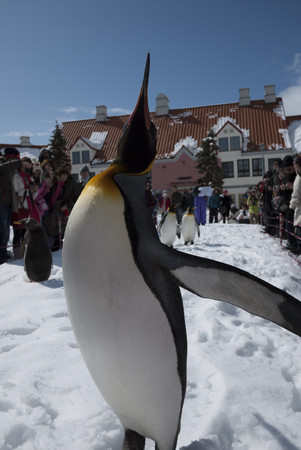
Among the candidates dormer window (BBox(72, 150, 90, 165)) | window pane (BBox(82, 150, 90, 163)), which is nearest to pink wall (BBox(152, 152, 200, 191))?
window pane (BBox(82, 150, 90, 163))

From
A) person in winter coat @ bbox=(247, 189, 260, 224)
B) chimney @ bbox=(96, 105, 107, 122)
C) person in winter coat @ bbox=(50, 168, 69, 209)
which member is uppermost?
chimney @ bbox=(96, 105, 107, 122)

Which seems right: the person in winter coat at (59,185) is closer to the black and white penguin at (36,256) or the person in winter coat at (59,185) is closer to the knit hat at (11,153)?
the knit hat at (11,153)

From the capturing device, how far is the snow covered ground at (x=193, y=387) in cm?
141

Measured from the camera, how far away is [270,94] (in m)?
28.6

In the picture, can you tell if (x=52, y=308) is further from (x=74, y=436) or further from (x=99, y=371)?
(x=99, y=371)

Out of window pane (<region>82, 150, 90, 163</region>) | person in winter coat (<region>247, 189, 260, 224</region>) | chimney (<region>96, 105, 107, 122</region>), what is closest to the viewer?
person in winter coat (<region>247, 189, 260, 224</region>)

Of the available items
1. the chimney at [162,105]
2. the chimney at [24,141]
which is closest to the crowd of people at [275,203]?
the chimney at [162,105]

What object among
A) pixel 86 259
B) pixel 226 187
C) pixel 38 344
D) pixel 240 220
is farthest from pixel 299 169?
pixel 226 187

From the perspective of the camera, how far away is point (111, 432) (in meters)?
1.44

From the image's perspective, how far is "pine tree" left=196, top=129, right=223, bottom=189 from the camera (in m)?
24.2

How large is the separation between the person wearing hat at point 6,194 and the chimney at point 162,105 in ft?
86.7

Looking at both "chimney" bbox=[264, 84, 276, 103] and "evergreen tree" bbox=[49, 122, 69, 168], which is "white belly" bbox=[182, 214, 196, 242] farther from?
"chimney" bbox=[264, 84, 276, 103]

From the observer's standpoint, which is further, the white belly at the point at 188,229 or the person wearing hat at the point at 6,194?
the white belly at the point at 188,229

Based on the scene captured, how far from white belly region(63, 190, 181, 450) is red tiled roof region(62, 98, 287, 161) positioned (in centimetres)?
2602
